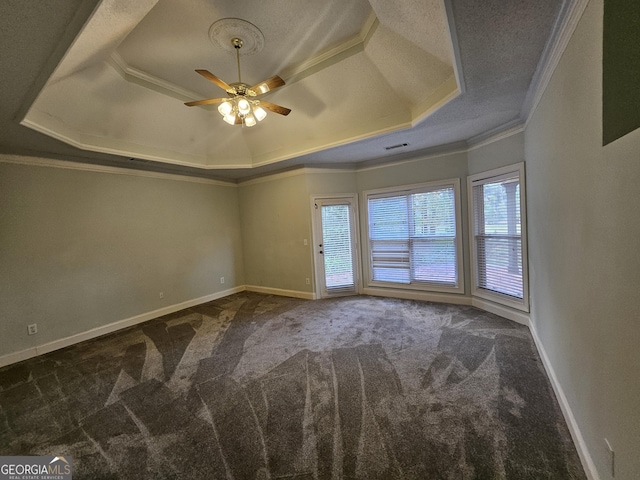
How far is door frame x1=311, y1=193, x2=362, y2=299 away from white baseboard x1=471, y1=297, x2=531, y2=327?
2044 mm

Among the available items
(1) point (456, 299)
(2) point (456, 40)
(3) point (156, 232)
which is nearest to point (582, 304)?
(2) point (456, 40)

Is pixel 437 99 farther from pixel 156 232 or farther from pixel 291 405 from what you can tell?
pixel 156 232

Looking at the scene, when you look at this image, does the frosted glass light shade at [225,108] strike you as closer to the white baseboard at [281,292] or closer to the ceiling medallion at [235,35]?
the ceiling medallion at [235,35]

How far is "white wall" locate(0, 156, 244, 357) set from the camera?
319 cm

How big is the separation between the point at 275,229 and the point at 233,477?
4288 millimetres

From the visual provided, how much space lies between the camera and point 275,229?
5438 millimetres

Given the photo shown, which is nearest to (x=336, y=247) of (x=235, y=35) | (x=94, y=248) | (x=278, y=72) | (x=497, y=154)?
(x=497, y=154)

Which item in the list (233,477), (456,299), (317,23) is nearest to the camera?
(233,477)

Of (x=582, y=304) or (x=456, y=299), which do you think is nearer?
(x=582, y=304)

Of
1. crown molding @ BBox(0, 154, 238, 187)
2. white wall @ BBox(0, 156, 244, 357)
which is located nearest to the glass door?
white wall @ BBox(0, 156, 244, 357)

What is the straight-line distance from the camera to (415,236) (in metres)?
4.57

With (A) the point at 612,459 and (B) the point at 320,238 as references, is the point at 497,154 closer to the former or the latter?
(B) the point at 320,238

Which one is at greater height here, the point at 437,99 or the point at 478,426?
the point at 437,99

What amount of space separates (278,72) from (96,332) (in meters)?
4.49
